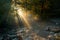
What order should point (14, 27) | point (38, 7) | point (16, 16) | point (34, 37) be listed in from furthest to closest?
1. point (38, 7)
2. point (16, 16)
3. point (14, 27)
4. point (34, 37)

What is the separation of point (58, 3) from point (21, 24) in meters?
3.49

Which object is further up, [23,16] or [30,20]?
[23,16]

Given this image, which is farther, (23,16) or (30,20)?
(23,16)

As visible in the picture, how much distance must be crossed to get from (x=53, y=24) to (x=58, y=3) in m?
2.60

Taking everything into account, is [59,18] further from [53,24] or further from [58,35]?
[58,35]

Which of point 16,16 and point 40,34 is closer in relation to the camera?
point 40,34

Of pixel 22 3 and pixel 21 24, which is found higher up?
pixel 22 3

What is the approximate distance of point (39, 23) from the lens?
961 centimetres

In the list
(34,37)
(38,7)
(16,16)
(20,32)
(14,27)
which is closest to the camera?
(34,37)

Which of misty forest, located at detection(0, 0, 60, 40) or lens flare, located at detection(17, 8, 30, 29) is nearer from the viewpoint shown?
misty forest, located at detection(0, 0, 60, 40)

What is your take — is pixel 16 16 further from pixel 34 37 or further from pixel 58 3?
pixel 58 3

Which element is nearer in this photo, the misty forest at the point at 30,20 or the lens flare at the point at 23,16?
the misty forest at the point at 30,20

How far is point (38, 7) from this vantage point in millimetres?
10797

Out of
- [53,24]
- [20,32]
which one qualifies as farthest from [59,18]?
[20,32]
